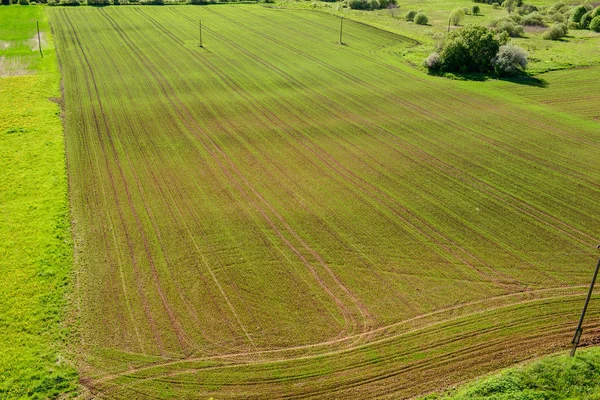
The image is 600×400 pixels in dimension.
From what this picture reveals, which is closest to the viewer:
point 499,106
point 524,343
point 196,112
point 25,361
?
point 25,361

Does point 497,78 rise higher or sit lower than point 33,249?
higher

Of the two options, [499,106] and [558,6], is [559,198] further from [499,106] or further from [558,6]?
[558,6]

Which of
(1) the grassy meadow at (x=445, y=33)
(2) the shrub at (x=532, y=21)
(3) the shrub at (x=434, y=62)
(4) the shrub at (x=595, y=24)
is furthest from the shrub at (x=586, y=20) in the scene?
(3) the shrub at (x=434, y=62)

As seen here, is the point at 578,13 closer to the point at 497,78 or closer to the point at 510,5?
the point at 510,5

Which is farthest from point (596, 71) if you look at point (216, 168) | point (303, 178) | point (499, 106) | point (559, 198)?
point (216, 168)

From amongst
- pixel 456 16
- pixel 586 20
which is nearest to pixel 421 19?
pixel 456 16

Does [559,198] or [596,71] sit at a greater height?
[596,71]
